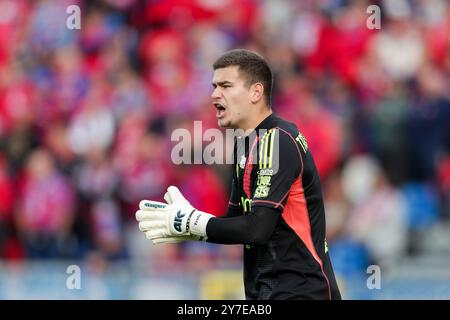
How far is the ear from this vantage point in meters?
5.44

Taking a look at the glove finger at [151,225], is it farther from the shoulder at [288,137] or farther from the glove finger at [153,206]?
the shoulder at [288,137]

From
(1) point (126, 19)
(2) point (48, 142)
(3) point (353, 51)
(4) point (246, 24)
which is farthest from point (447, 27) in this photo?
(2) point (48, 142)

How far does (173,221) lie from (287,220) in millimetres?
654

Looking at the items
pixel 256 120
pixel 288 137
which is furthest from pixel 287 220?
pixel 256 120

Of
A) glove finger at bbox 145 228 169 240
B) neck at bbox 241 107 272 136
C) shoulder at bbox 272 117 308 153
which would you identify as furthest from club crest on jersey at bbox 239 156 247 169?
glove finger at bbox 145 228 169 240

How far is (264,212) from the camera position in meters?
5.06

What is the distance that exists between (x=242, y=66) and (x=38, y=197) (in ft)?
22.0

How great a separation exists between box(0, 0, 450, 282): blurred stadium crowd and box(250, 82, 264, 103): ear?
5.28m

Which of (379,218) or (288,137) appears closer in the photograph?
(288,137)

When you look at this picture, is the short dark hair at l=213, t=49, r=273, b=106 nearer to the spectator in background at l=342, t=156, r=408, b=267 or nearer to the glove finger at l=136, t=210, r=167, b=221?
the glove finger at l=136, t=210, r=167, b=221

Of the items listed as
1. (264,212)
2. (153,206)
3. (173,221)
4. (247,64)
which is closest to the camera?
(264,212)

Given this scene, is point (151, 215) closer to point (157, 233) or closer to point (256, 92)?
point (157, 233)

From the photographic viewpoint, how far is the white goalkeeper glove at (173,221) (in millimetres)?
5121
